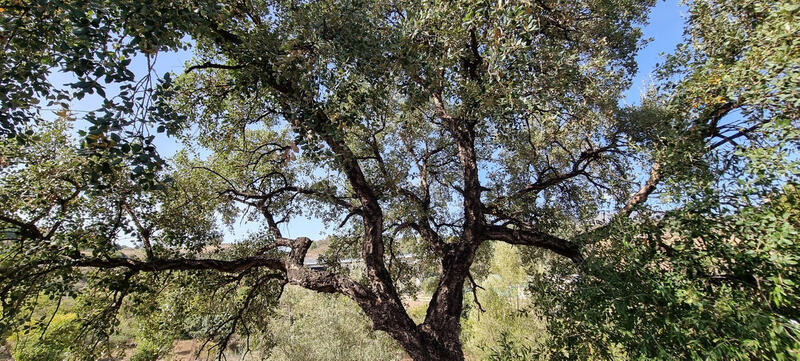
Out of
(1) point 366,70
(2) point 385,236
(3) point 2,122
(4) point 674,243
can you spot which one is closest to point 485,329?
(2) point 385,236

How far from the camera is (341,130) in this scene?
12.4 ft

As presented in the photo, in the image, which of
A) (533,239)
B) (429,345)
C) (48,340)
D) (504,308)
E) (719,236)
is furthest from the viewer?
(504,308)

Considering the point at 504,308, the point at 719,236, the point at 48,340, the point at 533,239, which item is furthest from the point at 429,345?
the point at 504,308

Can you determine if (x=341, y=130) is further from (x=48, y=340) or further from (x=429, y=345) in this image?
(x=48, y=340)

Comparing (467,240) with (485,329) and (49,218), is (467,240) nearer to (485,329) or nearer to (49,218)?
(49,218)

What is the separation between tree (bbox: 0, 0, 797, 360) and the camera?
2.96m

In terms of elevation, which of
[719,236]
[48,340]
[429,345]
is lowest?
[48,340]

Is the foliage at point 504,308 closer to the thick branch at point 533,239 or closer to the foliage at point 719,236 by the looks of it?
the thick branch at point 533,239

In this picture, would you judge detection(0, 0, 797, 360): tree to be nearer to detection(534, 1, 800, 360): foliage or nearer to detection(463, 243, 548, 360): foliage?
detection(534, 1, 800, 360): foliage

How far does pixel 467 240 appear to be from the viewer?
5.94 meters

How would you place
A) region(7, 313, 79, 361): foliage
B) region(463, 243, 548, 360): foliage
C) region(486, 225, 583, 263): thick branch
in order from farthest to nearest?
region(463, 243, 548, 360): foliage < region(486, 225, 583, 263): thick branch < region(7, 313, 79, 361): foliage

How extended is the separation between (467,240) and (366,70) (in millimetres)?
3368

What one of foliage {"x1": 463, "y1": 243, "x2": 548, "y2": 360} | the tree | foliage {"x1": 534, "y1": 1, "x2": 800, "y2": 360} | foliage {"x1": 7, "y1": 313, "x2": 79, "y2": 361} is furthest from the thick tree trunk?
foliage {"x1": 463, "y1": 243, "x2": 548, "y2": 360}

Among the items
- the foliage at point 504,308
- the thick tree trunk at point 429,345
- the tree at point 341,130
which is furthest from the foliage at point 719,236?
the foliage at point 504,308
